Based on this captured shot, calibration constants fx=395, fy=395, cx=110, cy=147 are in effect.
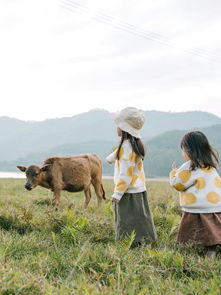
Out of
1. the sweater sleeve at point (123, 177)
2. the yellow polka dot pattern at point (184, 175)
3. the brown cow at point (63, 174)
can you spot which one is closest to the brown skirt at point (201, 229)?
the yellow polka dot pattern at point (184, 175)

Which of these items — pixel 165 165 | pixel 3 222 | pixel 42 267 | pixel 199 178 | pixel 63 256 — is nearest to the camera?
pixel 42 267

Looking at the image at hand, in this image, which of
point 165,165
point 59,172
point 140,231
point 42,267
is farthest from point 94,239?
point 165,165

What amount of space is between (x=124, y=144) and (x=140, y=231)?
1.28m

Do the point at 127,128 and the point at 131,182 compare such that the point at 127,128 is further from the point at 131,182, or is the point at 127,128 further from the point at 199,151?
the point at 199,151

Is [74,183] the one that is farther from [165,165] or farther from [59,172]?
[165,165]

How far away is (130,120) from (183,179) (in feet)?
3.71

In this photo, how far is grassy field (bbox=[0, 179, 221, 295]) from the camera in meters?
3.36

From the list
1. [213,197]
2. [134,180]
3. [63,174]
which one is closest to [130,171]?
[134,180]

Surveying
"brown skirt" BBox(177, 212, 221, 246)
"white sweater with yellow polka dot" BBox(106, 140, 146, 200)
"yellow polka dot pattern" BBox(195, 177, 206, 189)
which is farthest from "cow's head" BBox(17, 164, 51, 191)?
"yellow polka dot pattern" BBox(195, 177, 206, 189)

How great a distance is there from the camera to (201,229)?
5312mm

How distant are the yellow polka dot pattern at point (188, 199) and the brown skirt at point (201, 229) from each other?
16 centimetres

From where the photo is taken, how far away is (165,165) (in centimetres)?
17575

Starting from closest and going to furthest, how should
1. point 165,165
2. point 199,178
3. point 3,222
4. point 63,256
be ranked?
1. point 63,256
2. point 199,178
3. point 3,222
4. point 165,165

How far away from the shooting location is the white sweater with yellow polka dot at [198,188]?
5359mm
